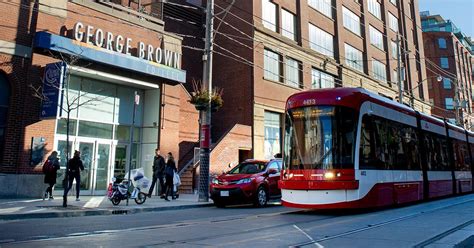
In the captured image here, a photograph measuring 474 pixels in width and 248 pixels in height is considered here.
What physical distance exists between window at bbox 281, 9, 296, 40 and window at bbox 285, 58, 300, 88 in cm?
212

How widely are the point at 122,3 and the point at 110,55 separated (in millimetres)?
4443

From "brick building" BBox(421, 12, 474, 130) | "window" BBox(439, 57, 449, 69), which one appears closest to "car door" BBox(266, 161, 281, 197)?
"brick building" BBox(421, 12, 474, 130)

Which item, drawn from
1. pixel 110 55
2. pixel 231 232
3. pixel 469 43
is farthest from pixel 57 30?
pixel 469 43

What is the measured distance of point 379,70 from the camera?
43.6 metres

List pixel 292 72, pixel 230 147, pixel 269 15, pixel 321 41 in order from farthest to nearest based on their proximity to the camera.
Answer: pixel 321 41
pixel 292 72
pixel 269 15
pixel 230 147

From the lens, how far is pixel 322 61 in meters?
33.7

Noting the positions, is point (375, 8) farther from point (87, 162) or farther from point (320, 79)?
point (87, 162)

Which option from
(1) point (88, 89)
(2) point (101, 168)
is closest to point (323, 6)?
(1) point (88, 89)

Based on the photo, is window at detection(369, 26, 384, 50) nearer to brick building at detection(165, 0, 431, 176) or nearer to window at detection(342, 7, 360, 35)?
brick building at detection(165, 0, 431, 176)

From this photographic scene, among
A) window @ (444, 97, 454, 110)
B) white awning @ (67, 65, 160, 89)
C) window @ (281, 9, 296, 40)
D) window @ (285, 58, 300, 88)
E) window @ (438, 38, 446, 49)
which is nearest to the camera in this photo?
white awning @ (67, 65, 160, 89)

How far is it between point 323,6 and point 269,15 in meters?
8.42

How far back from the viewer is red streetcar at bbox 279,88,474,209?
36.1 feet

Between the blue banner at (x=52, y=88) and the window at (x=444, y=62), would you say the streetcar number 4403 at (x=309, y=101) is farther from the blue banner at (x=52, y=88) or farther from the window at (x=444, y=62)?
the window at (x=444, y=62)

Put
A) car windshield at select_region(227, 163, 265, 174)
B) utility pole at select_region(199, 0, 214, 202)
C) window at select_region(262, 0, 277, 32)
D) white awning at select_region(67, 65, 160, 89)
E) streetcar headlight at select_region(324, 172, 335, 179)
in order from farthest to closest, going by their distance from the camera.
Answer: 1. window at select_region(262, 0, 277, 32)
2. white awning at select_region(67, 65, 160, 89)
3. utility pole at select_region(199, 0, 214, 202)
4. car windshield at select_region(227, 163, 265, 174)
5. streetcar headlight at select_region(324, 172, 335, 179)
